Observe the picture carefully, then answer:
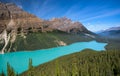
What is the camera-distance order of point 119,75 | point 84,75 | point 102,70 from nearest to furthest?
point 84,75
point 119,75
point 102,70

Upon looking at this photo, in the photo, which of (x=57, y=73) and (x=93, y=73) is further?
(x=93, y=73)

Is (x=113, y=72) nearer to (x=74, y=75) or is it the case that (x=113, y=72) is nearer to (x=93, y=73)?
(x=93, y=73)

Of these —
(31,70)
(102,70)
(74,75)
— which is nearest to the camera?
(31,70)

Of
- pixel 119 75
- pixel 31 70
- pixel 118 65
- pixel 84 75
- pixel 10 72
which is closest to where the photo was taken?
pixel 10 72

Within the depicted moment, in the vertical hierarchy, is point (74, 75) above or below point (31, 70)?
below

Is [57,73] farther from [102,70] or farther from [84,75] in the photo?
[102,70]

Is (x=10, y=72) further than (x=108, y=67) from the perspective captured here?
No

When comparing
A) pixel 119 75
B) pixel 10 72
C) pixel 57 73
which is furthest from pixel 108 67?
pixel 10 72

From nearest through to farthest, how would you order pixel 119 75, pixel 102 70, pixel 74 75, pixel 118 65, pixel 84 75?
pixel 74 75 < pixel 84 75 < pixel 119 75 < pixel 102 70 < pixel 118 65

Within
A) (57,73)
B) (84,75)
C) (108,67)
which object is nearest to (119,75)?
(108,67)
